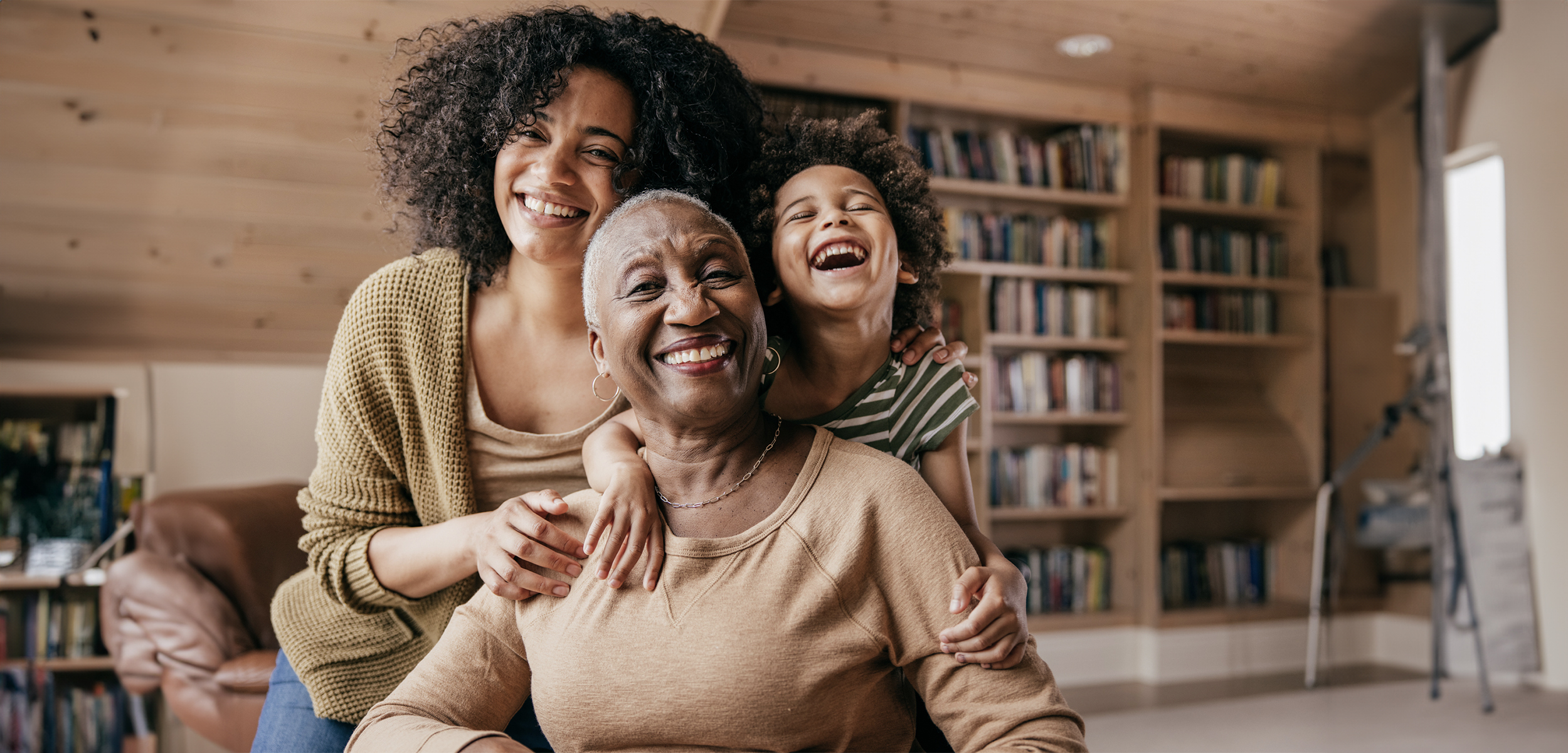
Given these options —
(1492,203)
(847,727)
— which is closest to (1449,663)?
(1492,203)

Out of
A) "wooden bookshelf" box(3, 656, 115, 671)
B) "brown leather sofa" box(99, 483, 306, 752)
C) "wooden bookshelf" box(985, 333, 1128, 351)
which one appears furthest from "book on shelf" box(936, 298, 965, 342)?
"wooden bookshelf" box(3, 656, 115, 671)

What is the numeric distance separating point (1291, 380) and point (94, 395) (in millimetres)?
5470

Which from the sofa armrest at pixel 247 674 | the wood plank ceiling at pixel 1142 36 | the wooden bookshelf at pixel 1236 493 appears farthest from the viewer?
the wooden bookshelf at pixel 1236 493

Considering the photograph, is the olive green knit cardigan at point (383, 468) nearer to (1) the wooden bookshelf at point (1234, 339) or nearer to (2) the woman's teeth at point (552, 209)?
(2) the woman's teeth at point (552, 209)

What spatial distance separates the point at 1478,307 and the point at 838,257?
4.44 metres

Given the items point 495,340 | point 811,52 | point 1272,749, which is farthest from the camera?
point 811,52

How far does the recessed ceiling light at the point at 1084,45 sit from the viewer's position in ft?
14.5

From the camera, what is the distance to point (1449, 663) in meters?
4.61

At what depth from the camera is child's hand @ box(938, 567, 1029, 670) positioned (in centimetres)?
102

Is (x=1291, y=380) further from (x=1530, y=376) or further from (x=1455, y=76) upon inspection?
(x=1455, y=76)

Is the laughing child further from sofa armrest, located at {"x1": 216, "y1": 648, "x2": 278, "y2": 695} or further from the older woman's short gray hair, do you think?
sofa armrest, located at {"x1": 216, "y1": 648, "x2": 278, "y2": 695}

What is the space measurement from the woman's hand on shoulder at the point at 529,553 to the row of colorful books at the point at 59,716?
11.2 ft

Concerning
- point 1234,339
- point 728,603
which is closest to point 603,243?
point 728,603

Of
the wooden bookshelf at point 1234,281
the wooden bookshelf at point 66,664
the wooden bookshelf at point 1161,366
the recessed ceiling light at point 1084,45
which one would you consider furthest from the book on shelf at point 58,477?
the wooden bookshelf at point 1234,281
